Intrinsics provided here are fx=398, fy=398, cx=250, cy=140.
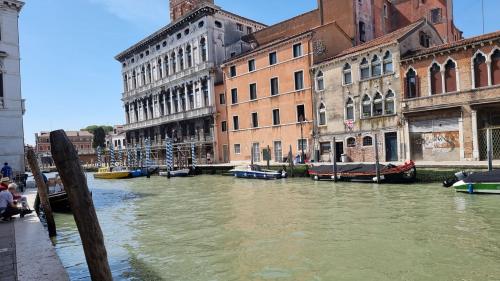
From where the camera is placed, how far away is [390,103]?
72.0 ft

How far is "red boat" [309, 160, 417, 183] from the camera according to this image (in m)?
17.0

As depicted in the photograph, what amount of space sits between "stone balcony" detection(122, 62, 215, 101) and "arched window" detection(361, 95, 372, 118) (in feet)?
49.6

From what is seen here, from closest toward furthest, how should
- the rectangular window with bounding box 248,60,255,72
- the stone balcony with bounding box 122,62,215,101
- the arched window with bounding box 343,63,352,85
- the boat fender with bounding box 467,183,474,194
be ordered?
1. the boat fender with bounding box 467,183,474,194
2. the arched window with bounding box 343,63,352,85
3. the rectangular window with bounding box 248,60,255,72
4. the stone balcony with bounding box 122,62,215,101

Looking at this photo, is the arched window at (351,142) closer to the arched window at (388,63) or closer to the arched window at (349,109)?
the arched window at (349,109)

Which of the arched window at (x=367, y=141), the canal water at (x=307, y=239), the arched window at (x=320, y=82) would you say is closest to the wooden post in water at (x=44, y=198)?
the canal water at (x=307, y=239)

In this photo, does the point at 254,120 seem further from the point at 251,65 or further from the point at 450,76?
the point at 450,76

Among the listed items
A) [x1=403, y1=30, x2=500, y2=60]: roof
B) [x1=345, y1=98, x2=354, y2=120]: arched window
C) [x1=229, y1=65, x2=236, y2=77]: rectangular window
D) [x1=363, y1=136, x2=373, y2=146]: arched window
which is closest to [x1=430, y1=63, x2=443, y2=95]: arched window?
A: [x1=403, y1=30, x2=500, y2=60]: roof

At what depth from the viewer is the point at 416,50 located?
21859 mm

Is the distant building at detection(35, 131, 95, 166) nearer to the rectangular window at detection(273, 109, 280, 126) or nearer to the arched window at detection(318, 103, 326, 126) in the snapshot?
the rectangular window at detection(273, 109, 280, 126)

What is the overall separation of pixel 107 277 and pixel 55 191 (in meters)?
12.0

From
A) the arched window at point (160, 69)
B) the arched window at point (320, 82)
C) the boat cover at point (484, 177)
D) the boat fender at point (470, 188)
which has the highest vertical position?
the arched window at point (160, 69)

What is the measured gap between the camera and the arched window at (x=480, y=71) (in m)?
18.3

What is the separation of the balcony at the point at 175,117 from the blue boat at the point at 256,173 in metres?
9.39

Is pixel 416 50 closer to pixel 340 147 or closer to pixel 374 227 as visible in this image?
pixel 340 147
